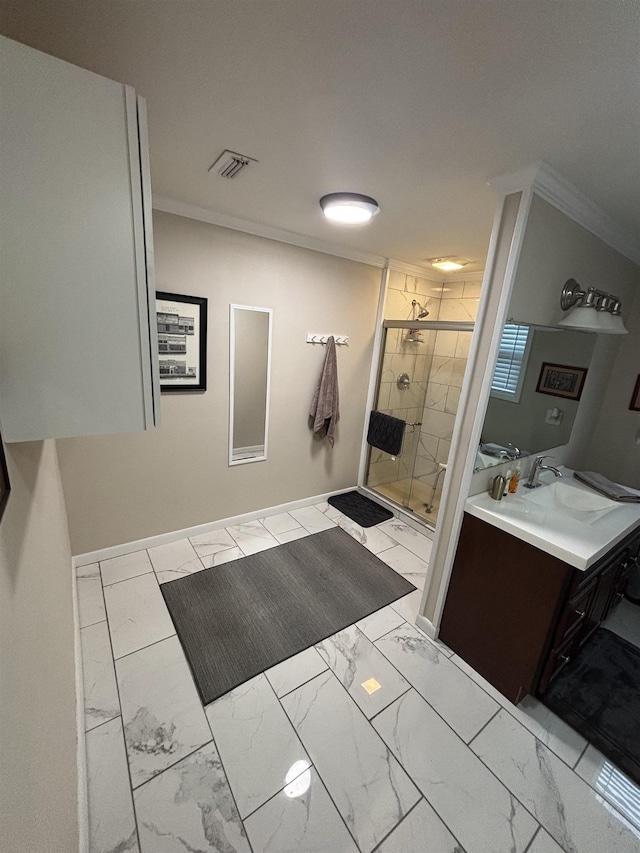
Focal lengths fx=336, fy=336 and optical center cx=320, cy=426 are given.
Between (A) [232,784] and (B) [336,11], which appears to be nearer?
(B) [336,11]

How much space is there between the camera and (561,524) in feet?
5.39

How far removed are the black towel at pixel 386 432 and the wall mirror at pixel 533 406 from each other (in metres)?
1.22

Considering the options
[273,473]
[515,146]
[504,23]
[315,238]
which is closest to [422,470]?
[273,473]

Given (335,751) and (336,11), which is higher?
(336,11)

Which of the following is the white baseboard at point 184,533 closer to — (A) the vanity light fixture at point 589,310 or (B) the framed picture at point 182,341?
(B) the framed picture at point 182,341

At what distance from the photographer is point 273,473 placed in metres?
3.07

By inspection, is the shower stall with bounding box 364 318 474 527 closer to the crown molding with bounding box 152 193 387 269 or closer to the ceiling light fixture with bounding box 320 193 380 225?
the crown molding with bounding box 152 193 387 269

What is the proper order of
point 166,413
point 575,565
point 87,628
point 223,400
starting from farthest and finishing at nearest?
point 223,400
point 166,413
point 87,628
point 575,565

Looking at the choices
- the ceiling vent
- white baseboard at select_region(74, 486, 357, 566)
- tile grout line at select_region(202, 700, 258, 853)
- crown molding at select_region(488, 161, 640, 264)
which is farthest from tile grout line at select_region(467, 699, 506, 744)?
the ceiling vent

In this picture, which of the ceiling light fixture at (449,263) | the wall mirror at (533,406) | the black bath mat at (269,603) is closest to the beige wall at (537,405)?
the wall mirror at (533,406)

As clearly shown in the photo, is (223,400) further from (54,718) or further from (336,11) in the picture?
(336,11)

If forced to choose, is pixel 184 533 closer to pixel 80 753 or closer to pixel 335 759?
pixel 80 753

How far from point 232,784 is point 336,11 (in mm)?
2408

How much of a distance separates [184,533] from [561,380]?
2908 millimetres
